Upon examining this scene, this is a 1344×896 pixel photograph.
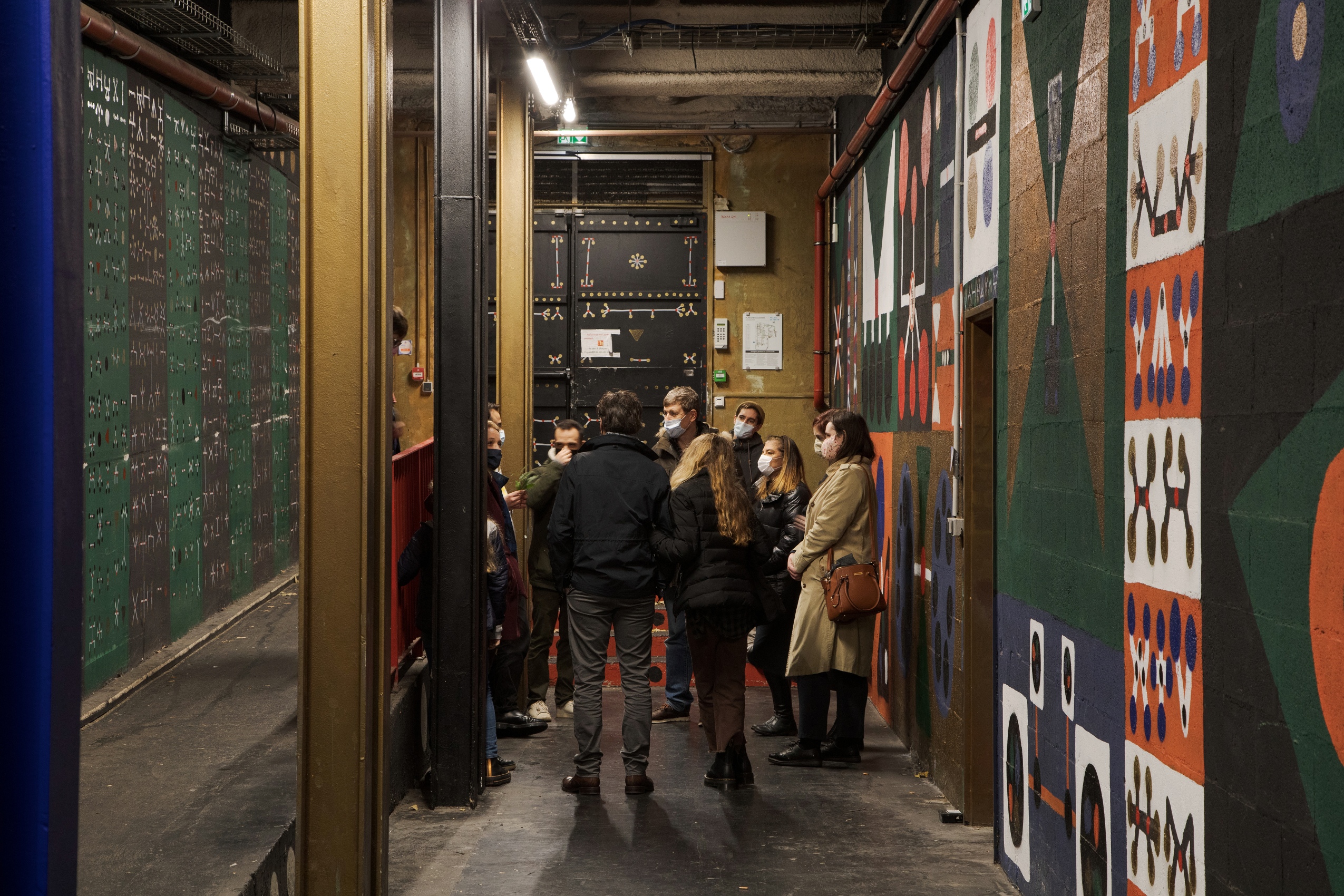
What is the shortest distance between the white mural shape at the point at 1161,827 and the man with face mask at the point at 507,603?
3.36m

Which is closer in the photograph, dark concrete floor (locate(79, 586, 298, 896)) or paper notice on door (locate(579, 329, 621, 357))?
dark concrete floor (locate(79, 586, 298, 896))

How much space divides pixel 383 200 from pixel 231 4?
20.1 ft

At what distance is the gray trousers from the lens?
592 cm

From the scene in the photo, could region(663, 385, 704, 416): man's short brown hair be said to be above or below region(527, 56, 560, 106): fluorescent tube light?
below

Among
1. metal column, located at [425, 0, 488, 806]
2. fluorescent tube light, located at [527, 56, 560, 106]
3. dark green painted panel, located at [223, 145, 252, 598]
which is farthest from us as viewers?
dark green painted panel, located at [223, 145, 252, 598]

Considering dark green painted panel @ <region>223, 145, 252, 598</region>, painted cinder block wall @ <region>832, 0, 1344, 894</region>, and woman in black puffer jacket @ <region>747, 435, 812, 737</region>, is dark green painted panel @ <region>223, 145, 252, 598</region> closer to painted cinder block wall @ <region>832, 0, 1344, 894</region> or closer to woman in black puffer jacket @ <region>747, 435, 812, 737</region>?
woman in black puffer jacket @ <region>747, 435, 812, 737</region>

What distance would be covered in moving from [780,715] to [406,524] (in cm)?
248

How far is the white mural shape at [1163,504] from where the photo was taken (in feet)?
9.63

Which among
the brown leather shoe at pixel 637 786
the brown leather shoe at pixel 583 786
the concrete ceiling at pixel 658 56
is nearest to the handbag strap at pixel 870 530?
the brown leather shoe at pixel 637 786

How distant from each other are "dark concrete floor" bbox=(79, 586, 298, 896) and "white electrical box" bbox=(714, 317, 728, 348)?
5944 millimetres

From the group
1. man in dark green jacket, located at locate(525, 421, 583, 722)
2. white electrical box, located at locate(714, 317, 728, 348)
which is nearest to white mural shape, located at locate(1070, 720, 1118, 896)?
man in dark green jacket, located at locate(525, 421, 583, 722)

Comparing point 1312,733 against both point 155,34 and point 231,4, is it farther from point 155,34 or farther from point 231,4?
point 231,4

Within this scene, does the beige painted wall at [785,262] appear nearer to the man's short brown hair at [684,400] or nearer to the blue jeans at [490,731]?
the man's short brown hair at [684,400]

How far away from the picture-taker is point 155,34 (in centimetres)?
732
